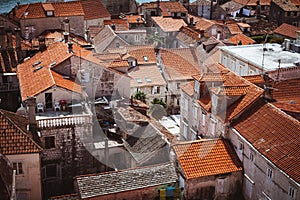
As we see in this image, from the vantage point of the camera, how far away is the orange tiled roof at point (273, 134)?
19.1 m

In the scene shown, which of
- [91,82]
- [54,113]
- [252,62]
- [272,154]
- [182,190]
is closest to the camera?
[272,154]

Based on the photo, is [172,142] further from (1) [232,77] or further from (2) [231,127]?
(1) [232,77]

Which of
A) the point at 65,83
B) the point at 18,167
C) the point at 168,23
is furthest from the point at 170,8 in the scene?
the point at 18,167

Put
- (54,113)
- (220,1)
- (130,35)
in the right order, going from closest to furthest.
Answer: (54,113), (130,35), (220,1)

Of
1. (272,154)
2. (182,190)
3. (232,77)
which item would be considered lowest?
(182,190)

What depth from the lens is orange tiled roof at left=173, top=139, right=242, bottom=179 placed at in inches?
837

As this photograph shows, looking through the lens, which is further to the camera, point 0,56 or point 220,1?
point 220,1

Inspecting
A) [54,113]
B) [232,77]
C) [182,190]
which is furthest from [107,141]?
[232,77]

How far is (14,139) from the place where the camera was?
20969 mm

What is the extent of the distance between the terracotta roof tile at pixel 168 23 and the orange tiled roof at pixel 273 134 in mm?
26918

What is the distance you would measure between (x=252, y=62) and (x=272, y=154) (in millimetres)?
12485

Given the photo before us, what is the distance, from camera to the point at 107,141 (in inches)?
947

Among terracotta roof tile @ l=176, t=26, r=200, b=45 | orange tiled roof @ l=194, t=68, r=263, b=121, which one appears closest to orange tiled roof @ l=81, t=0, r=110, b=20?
terracotta roof tile @ l=176, t=26, r=200, b=45

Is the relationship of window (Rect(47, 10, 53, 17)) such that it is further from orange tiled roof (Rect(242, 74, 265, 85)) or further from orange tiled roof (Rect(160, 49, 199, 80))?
orange tiled roof (Rect(242, 74, 265, 85))
